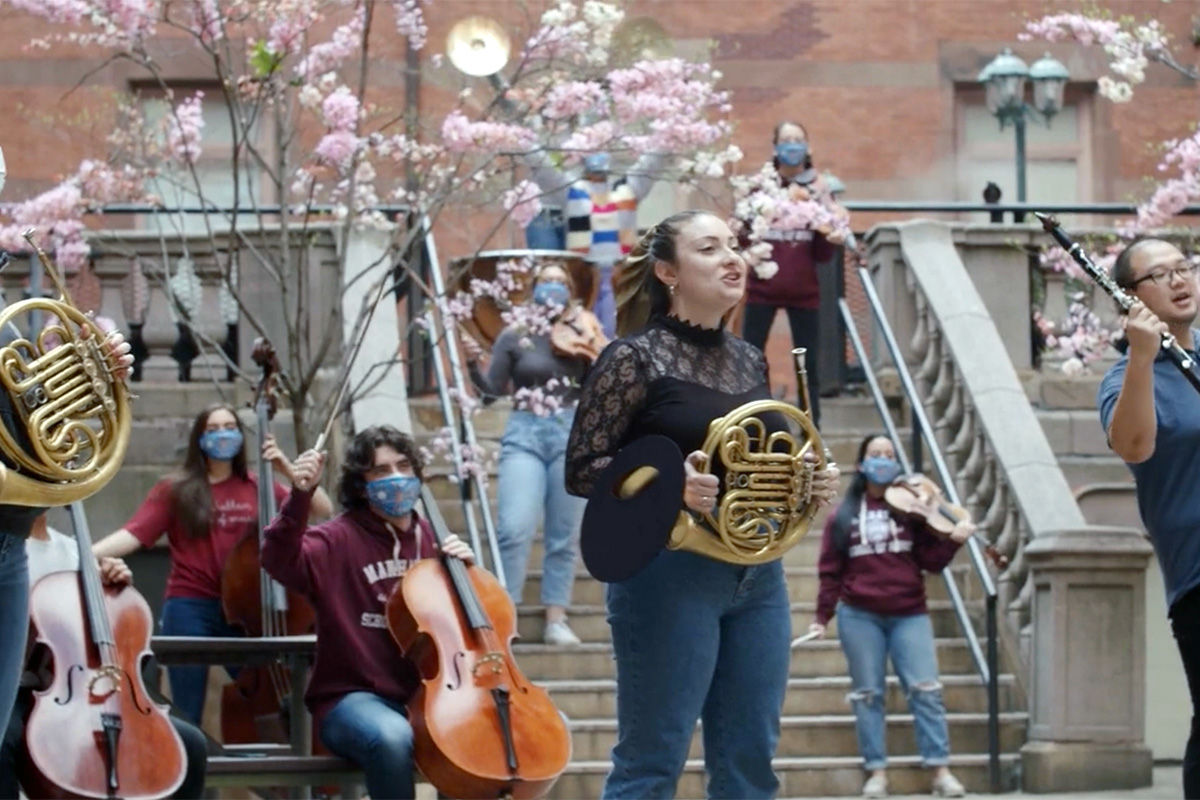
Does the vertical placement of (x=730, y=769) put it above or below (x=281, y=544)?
below

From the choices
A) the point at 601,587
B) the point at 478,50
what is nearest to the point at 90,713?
the point at 601,587

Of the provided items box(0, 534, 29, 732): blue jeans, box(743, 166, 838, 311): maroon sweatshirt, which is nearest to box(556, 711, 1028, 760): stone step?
box(743, 166, 838, 311): maroon sweatshirt

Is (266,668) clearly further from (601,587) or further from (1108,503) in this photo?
(1108,503)

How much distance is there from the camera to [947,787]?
36.3 feet

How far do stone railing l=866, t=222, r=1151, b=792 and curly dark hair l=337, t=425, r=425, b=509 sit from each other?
3988 mm

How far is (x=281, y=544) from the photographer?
334 inches

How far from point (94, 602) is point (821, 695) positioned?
4.72m

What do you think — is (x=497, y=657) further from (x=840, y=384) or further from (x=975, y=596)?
(x=840, y=384)

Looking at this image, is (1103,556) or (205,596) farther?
(1103,556)

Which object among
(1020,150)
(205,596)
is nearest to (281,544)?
(205,596)

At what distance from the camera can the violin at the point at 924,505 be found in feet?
37.0

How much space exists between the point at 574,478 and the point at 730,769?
0.86m

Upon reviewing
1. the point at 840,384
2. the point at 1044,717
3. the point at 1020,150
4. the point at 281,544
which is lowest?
the point at 1044,717

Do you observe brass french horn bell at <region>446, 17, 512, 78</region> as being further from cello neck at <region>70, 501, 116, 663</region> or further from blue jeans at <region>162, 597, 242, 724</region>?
cello neck at <region>70, 501, 116, 663</region>
